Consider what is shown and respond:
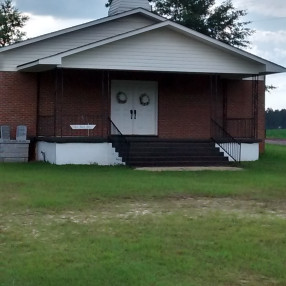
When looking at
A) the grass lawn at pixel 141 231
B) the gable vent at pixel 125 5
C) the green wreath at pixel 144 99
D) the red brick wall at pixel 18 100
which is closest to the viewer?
the grass lawn at pixel 141 231

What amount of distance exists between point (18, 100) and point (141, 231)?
46.8 ft

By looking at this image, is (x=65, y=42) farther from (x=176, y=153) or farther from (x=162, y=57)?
(x=176, y=153)

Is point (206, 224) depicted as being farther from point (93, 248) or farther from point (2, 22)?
point (2, 22)

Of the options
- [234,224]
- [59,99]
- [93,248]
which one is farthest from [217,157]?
[93,248]

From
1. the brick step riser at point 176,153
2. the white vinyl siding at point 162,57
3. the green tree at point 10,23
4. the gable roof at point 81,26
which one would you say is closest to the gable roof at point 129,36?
the gable roof at point 81,26

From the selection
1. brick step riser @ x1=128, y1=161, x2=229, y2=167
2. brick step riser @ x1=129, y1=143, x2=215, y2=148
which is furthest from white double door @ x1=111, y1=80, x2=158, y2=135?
brick step riser @ x1=128, y1=161, x2=229, y2=167

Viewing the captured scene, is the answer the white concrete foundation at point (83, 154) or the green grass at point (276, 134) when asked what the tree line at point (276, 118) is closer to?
the green grass at point (276, 134)

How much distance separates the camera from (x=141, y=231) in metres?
8.48

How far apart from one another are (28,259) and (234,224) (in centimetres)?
346

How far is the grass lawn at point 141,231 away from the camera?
20.6 feet

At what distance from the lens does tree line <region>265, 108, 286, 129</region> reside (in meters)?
89.2

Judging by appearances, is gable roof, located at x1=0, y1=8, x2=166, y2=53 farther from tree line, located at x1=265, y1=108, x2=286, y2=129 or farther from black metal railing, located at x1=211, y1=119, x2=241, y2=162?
tree line, located at x1=265, y1=108, x2=286, y2=129

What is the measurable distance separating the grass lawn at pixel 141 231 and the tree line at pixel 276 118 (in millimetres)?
75741

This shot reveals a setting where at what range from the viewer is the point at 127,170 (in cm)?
1775
